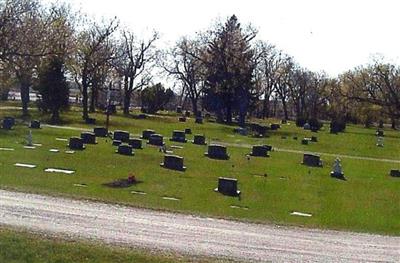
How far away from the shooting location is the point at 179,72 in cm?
9812

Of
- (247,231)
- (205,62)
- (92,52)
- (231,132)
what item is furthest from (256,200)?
(205,62)

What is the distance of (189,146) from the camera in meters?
43.2

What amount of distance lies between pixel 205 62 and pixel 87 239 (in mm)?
71010

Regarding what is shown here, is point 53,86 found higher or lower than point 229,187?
higher

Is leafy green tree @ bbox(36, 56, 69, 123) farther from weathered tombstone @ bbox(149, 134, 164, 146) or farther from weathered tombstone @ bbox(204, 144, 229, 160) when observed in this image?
weathered tombstone @ bbox(204, 144, 229, 160)

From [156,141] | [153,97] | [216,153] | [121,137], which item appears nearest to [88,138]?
[121,137]

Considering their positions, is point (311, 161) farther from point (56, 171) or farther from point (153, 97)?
point (153, 97)

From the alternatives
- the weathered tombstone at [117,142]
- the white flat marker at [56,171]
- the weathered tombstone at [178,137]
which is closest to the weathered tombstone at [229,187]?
the white flat marker at [56,171]

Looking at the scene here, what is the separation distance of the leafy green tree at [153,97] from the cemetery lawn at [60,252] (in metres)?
78.5

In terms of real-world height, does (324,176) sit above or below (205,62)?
below

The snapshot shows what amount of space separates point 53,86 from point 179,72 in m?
44.6

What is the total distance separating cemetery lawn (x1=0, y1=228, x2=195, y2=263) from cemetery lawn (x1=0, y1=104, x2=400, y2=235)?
574cm

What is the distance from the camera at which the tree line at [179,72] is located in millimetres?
52000

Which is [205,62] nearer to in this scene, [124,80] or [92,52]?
[124,80]
